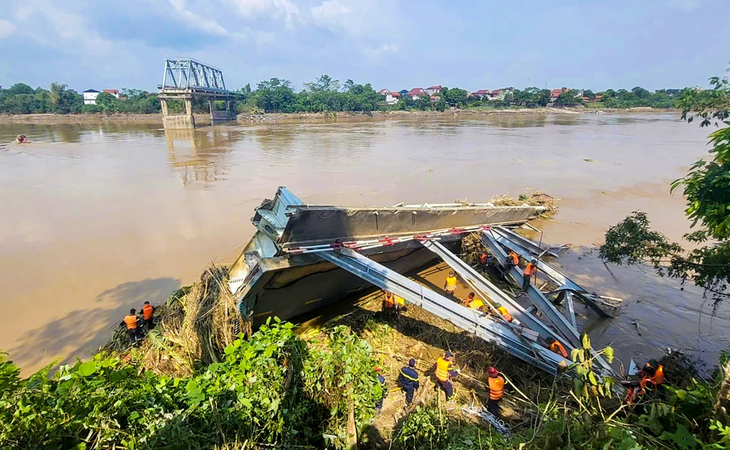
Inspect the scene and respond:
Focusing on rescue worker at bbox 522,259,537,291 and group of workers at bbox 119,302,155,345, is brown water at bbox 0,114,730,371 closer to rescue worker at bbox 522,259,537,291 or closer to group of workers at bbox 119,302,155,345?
group of workers at bbox 119,302,155,345

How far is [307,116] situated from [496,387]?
72594 mm

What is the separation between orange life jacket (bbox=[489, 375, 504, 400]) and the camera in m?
4.21

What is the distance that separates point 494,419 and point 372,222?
10.4 ft

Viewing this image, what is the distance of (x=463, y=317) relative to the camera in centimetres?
459

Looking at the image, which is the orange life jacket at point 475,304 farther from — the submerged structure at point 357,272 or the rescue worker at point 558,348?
the rescue worker at point 558,348

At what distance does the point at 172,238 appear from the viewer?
10.5m

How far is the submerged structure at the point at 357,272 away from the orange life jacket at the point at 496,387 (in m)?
0.46

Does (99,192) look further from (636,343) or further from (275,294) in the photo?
(636,343)

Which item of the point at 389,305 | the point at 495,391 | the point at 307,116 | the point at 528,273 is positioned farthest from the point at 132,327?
the point at 307,116

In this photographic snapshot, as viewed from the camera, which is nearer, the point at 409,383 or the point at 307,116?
the point at 409,383

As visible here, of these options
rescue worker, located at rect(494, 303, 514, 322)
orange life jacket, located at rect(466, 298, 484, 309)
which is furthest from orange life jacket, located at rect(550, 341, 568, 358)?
orange life jacket, located at rect(466, 298, 484, 309)

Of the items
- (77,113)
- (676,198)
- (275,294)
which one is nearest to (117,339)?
(275,294)

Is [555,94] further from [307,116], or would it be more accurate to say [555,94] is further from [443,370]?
[443,370]

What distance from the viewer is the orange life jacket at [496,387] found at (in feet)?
13.8
